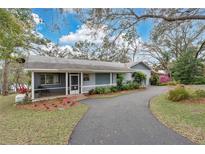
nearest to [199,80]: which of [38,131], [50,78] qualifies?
[50,78]

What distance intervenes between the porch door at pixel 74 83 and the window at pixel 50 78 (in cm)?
132

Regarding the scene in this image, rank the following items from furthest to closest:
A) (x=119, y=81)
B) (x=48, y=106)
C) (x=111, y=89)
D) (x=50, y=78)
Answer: (x=119, y=81) < (x=111, y=89) < (x=50, y=78) < (x=48, y=106)

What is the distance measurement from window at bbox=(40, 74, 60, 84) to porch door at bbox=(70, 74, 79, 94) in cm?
132

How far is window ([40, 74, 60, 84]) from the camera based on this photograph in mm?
14844

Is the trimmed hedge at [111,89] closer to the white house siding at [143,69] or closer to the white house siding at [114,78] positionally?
the white house siding at [114,78]

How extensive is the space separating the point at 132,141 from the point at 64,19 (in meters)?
5.04

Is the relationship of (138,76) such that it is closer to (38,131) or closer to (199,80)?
(199,80)

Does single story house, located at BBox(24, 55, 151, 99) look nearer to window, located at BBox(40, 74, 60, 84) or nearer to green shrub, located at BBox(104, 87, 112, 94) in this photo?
window, located at BBox(40, 74, 60, 84)

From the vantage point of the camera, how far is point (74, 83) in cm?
1642

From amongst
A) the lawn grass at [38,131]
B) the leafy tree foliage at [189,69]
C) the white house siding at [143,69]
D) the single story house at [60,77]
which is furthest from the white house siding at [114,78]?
the leafy tree foliage at [189,69]

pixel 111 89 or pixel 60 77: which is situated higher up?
pixel 60 77

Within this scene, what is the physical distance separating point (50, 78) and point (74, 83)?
2.33 metres
